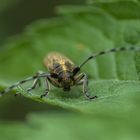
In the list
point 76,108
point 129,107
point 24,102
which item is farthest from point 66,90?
point 24,102

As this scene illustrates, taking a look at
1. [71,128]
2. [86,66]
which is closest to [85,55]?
[86,66]

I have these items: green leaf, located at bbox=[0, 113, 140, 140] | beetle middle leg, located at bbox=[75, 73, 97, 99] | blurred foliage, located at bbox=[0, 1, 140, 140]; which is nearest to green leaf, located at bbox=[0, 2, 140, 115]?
blurred foliage, located at bbox=[0, 1, 140, 140]

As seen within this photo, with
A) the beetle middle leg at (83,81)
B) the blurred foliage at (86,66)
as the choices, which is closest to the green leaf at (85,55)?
the blurred foliage at (86,66)

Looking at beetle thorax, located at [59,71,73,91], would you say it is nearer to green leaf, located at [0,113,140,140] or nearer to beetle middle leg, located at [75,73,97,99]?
beetle middle leg, located at [75,73,97,99]

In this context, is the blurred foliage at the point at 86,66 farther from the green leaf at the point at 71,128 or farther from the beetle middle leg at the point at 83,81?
the beetle middle leg at the point at 83,81

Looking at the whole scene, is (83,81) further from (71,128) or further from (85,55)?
(85,55)

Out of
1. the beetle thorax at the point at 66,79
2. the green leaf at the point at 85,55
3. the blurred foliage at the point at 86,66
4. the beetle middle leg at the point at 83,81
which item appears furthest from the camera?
the beetle thorax at the point at 66,79

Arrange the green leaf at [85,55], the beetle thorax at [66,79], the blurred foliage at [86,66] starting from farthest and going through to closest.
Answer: the beetle thorax at [66,79] < the blurred foliage at [86,66] < the green leaf at [85,55]

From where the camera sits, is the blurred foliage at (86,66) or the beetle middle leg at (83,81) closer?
the blurred foliage at (86,66)
